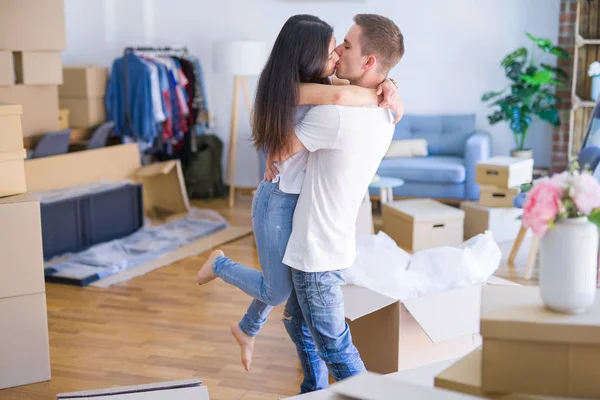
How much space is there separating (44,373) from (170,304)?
1.09 metres

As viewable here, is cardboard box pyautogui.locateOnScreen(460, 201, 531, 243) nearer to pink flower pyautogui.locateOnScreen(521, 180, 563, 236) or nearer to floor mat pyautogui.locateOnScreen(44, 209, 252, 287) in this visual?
floor mat pyautogui.locateOnScreen(44, 209, 252, 287)

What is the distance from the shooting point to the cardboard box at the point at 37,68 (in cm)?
525

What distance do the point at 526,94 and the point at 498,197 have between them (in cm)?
112

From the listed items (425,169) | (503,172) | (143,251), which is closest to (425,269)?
(503,172)

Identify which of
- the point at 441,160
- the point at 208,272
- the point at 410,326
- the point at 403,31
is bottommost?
the point at 410,326

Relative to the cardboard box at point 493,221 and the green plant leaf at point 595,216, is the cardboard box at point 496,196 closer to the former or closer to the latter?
the cardboard box at point 493,221

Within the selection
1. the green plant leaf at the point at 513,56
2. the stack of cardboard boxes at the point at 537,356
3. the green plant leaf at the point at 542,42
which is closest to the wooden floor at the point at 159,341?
the stack of cardboard boxes at the point at 537,356

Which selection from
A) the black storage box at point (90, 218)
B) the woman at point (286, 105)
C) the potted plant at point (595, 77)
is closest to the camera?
the woman at point (286, 105)

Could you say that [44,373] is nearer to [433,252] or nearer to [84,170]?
[433,252]

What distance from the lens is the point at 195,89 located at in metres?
7.14

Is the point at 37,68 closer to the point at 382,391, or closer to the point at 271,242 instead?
the point at 271,242

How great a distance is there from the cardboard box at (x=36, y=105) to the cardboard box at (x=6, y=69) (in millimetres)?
86

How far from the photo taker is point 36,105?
555 centimetres

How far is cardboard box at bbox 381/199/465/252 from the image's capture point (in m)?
5.21
